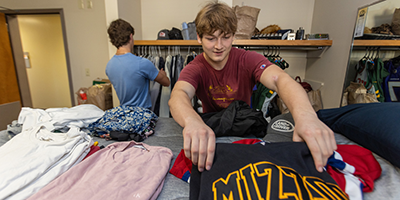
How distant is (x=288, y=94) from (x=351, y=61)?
143cm

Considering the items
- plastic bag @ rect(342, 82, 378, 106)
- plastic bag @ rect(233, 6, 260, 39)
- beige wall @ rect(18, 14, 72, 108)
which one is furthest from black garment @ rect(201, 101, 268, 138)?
beige wall @ rect(18, 14, 72, 108)

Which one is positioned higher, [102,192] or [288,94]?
[288,94]

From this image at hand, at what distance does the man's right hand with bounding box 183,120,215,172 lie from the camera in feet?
1.60

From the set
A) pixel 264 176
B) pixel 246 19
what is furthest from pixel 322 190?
pixel 246 19

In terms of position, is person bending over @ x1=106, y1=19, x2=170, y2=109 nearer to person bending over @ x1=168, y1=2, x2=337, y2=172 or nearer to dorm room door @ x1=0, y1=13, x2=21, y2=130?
person bending over @ x1=168, y1=2, x2=337, y2=172

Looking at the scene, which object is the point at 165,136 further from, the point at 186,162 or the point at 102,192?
the point at 102,192

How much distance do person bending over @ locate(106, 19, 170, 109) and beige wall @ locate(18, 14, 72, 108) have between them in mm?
3354

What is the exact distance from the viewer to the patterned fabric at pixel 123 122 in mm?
1022

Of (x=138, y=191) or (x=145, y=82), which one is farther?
(x=145, y=82)

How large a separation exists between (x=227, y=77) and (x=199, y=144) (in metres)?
0.64

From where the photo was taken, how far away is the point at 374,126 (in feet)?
2.38

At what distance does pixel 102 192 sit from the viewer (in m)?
0.53

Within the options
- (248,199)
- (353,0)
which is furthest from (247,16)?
(248,199)

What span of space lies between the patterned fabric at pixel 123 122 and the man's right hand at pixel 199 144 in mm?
632
